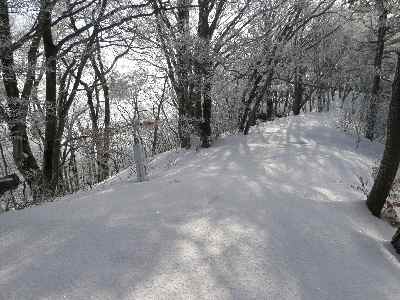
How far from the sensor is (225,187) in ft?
12.5

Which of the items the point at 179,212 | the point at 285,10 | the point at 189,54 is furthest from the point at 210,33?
the point at 179,212

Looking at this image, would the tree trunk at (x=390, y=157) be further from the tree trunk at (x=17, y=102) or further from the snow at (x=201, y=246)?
the tree trunk at (x=17, y=102)

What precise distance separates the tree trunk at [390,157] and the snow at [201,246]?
0.56 feet

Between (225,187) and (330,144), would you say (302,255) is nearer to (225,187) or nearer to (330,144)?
(225,187)

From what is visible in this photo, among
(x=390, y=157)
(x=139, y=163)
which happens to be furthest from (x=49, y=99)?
(x=390, y=157)

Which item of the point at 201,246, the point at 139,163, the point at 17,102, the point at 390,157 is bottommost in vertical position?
the point at 201,246

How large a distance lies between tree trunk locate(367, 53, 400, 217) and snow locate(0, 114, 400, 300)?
172mm

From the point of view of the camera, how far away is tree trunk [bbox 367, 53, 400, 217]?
341cm

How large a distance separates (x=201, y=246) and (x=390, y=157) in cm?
238

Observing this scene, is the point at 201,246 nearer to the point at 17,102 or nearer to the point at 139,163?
the point at 139,163

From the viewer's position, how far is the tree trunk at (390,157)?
134 inches

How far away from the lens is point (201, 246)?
2.41 m

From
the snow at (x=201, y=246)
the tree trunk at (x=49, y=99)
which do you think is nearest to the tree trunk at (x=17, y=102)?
the tree trunk at (x=49, y=99)

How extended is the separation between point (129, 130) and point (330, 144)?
757 centimetres
